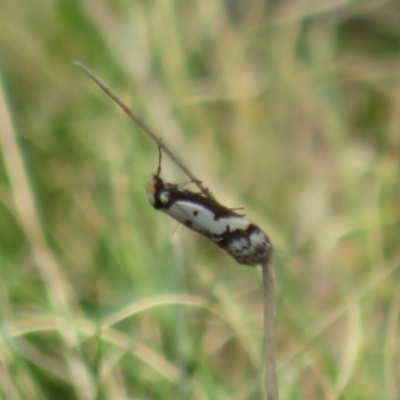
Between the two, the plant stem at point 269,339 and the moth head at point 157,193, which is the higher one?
the moth head at point 157,193

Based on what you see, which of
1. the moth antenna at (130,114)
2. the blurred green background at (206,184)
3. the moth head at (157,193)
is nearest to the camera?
the moth antenna at (130,114)

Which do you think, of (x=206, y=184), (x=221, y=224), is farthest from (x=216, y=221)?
(x=206, y=184)

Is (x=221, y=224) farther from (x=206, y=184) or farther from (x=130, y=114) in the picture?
(x=206, y=184)

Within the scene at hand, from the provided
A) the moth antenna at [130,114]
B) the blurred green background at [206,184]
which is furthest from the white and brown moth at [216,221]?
the blurred green background at [206,184]

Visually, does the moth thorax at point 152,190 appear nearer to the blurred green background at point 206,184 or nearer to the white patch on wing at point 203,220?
the white patch on wing at point 203,220

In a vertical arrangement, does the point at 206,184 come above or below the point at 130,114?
above

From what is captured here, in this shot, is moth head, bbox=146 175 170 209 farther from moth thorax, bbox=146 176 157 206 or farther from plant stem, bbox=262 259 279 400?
plant stem, bbox=262 259 279 400

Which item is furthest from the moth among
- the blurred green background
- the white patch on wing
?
the blurred green background

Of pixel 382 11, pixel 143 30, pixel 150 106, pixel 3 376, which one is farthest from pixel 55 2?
pixel 3 376
